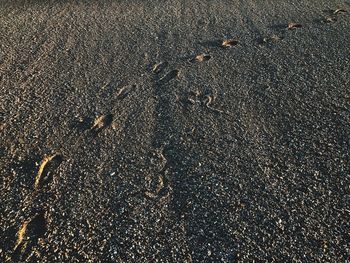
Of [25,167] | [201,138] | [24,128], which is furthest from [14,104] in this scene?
[201,138]

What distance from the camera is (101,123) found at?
335 cm

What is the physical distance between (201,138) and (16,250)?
151 centimetres

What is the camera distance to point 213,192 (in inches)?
109

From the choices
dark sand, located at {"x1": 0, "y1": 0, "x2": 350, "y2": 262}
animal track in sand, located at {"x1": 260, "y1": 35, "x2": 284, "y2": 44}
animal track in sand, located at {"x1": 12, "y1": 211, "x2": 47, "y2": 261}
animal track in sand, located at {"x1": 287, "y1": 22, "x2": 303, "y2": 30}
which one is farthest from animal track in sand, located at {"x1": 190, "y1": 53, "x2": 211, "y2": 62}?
animal track in sand, located at {"x1": 12, "y1": 211, "x2": 47, "y2": 261}

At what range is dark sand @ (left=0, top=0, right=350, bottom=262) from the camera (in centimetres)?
251

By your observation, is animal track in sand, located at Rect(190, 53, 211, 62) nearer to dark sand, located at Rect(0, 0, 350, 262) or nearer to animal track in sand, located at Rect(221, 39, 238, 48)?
dark sand, located at Rect(0, 0, 350, 262)

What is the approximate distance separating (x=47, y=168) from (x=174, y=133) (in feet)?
3.23

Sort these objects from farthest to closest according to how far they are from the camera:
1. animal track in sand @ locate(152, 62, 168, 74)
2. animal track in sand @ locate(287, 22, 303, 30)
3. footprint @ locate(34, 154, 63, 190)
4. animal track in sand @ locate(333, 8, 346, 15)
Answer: animal track in sand @ locate(333, 8, 346, 15) < animal track in sand @ locate(287, 22, 303, 30) < animal track in sand @ locate(152, 62, 168, 74) < footprint @ locate(34, 154, 63, 190)

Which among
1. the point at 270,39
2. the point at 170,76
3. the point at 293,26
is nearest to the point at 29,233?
the point at 170,76

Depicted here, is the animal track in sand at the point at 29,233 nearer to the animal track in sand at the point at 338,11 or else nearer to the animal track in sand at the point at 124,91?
the animal track in sand at the point at 124,91

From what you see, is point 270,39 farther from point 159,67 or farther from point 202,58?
point 159,67

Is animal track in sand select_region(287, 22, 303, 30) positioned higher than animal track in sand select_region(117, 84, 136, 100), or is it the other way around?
animal track in sand select_region(117, 84, 136, 100)

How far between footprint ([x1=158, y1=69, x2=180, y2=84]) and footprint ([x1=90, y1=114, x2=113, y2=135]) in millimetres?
647

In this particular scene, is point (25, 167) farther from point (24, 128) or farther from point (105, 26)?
point (105, 26)
